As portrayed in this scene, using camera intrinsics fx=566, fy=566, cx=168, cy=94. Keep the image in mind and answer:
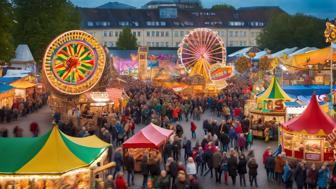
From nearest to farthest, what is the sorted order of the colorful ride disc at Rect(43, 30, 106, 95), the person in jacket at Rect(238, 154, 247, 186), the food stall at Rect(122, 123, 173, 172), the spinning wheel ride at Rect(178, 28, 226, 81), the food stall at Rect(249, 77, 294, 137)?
the person in jacket at Rect(238, 154, 247, 186) < the food stall at Rect(122, 123, 173, 172) < the food stall at Rect(249, 77, 294, 137) < the colorful ride disc at Rect(43, 30, 106, 95) < the spinning wheel ride at Rect(178, 28, 226, 81)

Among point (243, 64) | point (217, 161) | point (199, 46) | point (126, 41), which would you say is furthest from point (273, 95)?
point (126, 41)

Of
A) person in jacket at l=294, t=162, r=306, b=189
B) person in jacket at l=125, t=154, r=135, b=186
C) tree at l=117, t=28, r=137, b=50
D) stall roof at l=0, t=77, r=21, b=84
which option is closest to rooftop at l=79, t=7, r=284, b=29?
tree at l=117, t=28, r=137, b=50

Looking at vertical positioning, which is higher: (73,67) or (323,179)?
(73,67)

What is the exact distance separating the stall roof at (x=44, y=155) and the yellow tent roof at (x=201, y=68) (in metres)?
29.1

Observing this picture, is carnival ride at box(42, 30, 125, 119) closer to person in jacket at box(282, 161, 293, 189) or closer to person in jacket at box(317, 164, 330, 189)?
person in jacket at box(282, 161, 293, 189)

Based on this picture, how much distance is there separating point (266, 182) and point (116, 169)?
4.13m

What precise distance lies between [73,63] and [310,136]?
11.5 m

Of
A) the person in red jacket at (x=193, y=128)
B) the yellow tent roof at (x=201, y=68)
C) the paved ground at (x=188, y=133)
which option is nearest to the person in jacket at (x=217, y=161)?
the paved ground at (x=188, y=133)

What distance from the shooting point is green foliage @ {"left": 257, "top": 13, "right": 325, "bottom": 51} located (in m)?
69.0

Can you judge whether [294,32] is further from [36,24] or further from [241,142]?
[241,142]

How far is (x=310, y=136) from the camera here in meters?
17.5

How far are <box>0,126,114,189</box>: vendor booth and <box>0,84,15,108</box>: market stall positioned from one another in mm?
16009

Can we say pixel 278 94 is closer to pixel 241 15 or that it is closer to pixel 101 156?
pixel 101 156

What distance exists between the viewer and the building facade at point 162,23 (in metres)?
94.2
